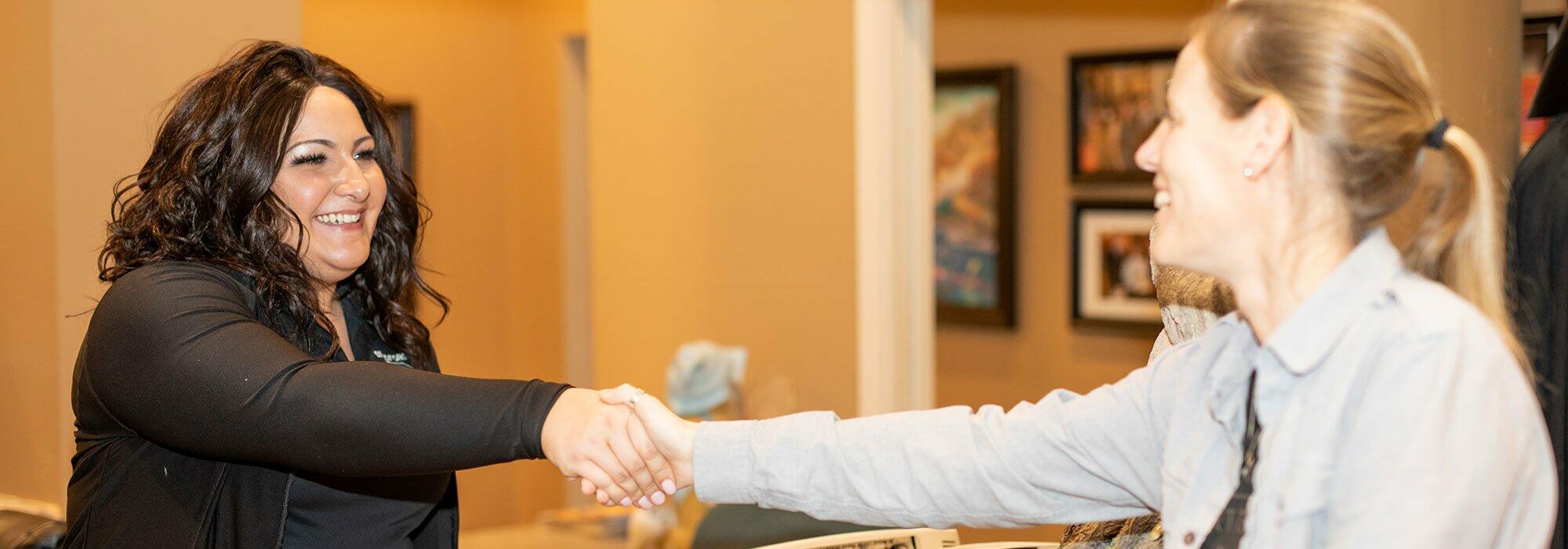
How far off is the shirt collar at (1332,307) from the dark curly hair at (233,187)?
4.34 ft

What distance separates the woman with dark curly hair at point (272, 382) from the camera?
66.6 inches

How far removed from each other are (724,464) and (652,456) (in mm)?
238

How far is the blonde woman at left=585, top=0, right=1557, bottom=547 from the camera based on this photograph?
44.8 inches

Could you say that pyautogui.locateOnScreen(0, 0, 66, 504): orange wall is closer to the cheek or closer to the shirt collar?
the cheek

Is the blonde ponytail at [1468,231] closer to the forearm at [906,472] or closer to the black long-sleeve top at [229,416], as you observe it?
the forearm at [906,472]

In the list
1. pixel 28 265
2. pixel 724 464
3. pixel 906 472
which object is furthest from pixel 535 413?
pixel 28 265

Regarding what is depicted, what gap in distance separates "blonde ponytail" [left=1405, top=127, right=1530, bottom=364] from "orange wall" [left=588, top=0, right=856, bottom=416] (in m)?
2.55

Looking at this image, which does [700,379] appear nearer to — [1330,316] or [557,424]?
[557,424]

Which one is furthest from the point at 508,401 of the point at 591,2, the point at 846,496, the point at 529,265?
the point at 529,265

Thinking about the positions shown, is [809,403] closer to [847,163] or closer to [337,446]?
[847,163]

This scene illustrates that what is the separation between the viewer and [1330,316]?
1.25m

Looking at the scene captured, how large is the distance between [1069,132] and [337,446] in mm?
3965

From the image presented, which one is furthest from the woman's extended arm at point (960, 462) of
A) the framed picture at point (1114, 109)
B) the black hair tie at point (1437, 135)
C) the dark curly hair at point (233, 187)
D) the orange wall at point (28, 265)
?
the framed picture at point (1114, 109)

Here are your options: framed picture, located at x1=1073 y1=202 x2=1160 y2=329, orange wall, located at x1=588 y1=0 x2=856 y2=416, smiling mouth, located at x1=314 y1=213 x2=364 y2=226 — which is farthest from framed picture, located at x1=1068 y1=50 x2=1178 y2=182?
smiling mouth, located at x1=314 y1=213 x2=364 y2=226
